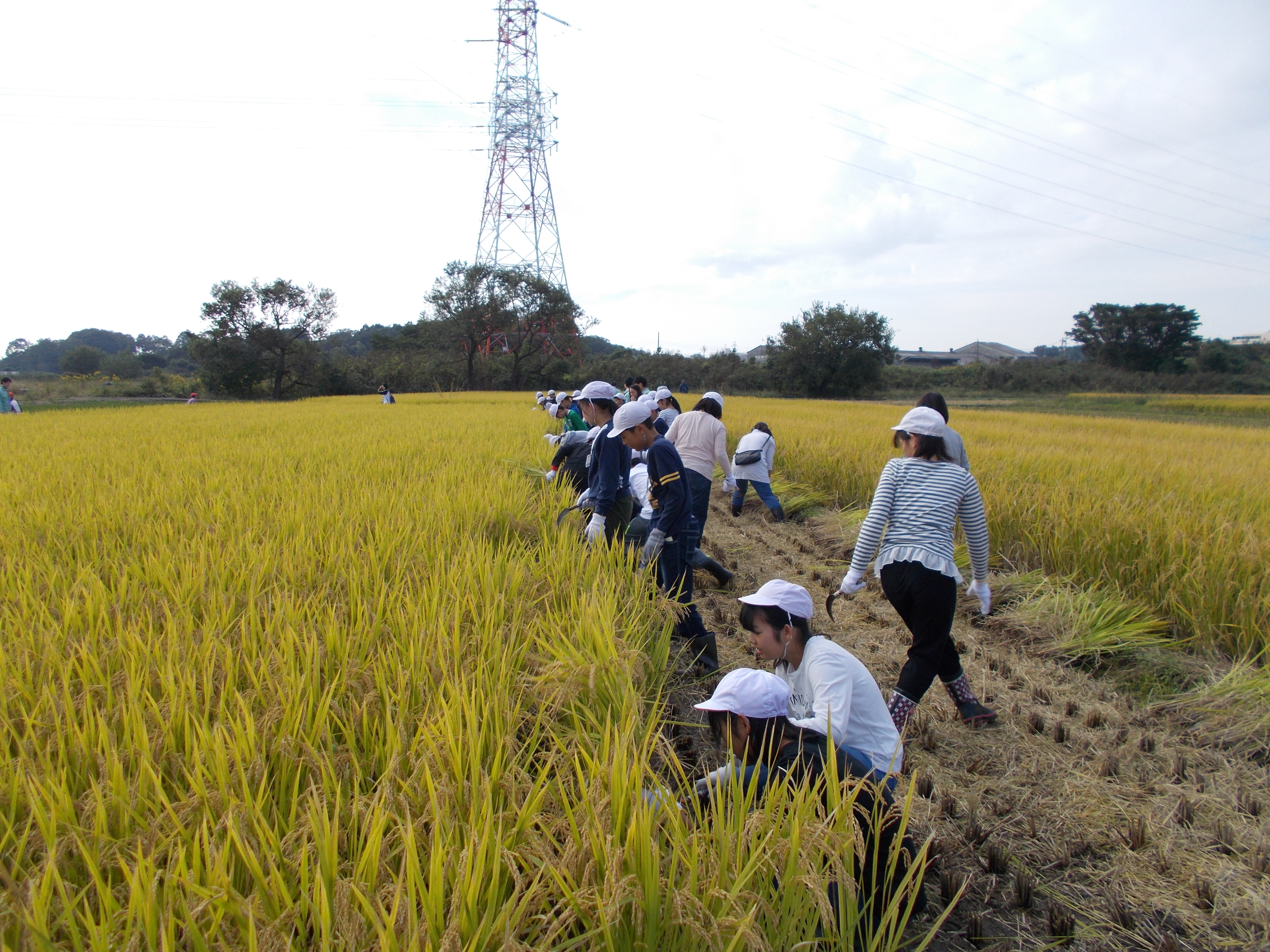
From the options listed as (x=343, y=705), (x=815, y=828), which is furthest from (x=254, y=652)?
(x=815, y=828)

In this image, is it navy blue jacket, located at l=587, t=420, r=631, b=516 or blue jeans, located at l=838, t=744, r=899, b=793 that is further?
navy blue jacket, located at l=587, t=420, r=631, b=516

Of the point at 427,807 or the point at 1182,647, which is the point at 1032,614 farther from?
the point at 427,807

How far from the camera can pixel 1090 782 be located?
2281 mm

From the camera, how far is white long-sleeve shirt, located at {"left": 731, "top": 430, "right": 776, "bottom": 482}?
248 inches

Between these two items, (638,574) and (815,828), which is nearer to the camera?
(815,828)

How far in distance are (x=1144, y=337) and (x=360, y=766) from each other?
153ft

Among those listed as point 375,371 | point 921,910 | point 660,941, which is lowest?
point 921,910

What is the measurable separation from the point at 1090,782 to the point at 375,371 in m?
36.6

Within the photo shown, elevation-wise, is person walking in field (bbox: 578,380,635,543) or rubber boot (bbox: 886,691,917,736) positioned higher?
person walking in field (bbox: 578,380,635,543)

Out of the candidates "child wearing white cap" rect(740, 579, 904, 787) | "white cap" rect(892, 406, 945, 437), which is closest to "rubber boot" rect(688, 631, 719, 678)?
"child wearing white cap" rect(740, 579, 904, 787)

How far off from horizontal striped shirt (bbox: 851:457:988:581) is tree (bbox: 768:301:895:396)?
35.0m

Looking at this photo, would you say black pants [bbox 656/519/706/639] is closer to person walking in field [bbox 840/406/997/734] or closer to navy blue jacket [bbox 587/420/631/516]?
navy blue jacket [bbox 587/420/631/516]

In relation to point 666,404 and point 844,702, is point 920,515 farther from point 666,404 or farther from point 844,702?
point 666,404

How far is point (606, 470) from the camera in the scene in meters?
3.76
